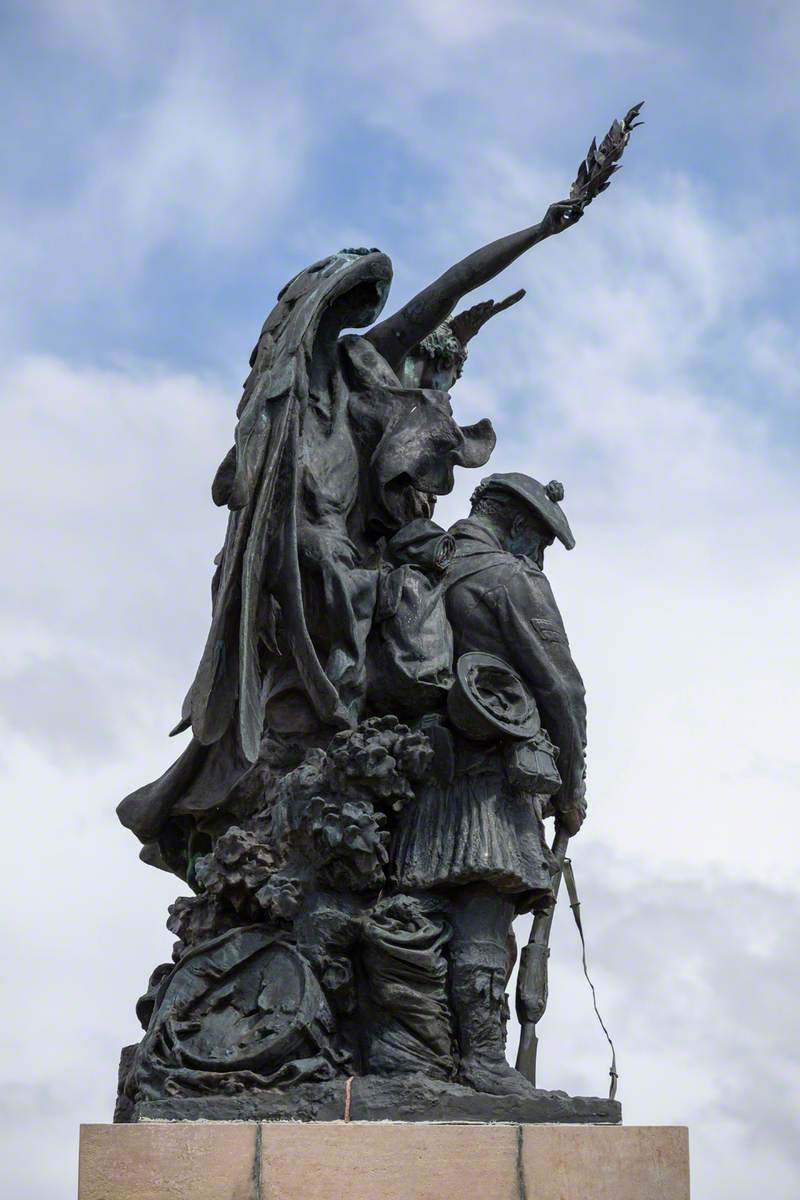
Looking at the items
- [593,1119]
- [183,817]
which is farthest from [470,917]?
[183,817]

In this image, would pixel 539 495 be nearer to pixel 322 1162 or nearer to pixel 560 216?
pixel 560 216

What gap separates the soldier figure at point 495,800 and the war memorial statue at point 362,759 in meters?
0.01

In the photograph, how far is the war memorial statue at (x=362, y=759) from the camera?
866 cm

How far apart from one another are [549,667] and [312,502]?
1226mm

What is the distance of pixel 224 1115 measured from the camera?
8359 mm

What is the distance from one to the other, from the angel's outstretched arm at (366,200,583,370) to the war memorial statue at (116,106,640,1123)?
1cm

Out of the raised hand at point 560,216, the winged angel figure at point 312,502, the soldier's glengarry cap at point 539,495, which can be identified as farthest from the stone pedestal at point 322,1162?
the raised hand at point 560,216

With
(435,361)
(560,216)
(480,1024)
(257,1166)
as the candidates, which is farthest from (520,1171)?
(560,216)

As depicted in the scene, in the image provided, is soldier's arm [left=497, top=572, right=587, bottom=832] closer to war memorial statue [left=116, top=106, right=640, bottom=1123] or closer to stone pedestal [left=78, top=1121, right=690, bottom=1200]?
war memorial statue [left=116, top=106, right=640, bottom=1123]

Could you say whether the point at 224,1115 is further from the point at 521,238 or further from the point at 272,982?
the point at 521,238

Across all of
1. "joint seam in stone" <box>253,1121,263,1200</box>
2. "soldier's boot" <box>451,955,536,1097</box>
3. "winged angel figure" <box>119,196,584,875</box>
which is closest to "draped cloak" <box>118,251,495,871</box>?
"winged angel figure" <box>119,196,584,875</box>

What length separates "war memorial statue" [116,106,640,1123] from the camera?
8.66 metres

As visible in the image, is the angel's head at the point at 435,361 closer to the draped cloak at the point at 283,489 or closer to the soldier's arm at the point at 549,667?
the draped cloak at the point at 283,489

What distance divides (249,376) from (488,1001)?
2.90 metres
